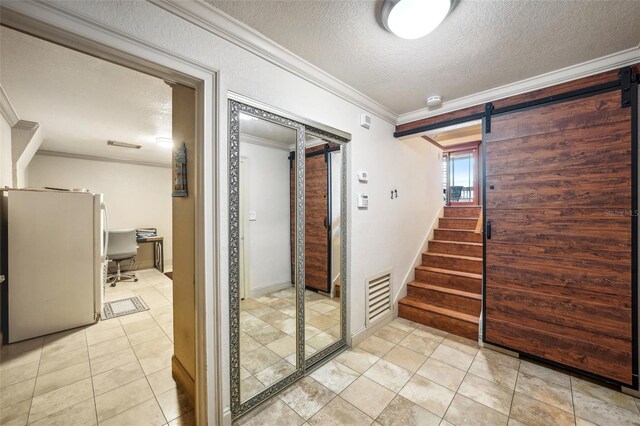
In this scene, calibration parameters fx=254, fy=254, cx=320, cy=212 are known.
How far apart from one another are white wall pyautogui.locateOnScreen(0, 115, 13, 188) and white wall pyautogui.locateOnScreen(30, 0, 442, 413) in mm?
2904

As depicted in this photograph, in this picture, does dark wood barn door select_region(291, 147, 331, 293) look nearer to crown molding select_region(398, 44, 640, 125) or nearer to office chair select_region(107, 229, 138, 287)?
crown molding select_region(398, 44, 640, 125)

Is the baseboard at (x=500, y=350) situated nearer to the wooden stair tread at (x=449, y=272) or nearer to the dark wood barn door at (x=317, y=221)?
the wooden stair tread at (x=449, y=272)

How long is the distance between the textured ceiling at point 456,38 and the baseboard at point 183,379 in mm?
2391

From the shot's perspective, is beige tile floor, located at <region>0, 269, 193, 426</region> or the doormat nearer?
beige tile floor, located at <region>0, 269, 193, 426</region>

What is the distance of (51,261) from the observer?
278cm

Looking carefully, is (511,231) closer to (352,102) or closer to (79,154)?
(352,102)

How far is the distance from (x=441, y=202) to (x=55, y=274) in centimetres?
542

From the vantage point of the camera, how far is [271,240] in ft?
7.20

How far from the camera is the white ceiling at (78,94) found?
5.94 ft

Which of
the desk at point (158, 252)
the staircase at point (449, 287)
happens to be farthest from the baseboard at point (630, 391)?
the desk at point (158, 252)

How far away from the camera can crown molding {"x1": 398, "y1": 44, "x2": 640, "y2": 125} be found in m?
1.83

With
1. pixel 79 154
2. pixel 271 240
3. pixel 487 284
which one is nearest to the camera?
pixel 271 240

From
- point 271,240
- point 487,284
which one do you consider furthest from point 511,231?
point 271,240

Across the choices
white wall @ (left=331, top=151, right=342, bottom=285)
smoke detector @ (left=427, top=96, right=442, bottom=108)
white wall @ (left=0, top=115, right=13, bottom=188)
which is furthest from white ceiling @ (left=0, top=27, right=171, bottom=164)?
smoke detector @ (left=427, top=96, right=442, bottom=108)
